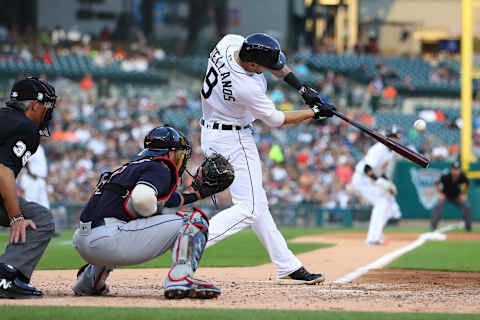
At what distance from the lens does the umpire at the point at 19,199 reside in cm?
520

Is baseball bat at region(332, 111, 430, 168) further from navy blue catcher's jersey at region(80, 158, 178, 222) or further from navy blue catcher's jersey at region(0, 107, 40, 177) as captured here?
navy blue catcher's jersey at region(0, 107, 40, 177)

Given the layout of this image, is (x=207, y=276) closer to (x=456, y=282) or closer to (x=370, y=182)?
(x=456, y=282)

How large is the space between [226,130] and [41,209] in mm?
1705

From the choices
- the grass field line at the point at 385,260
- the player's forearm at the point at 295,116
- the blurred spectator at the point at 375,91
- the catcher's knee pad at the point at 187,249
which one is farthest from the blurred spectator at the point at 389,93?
the catcher's knee pad at the point at 187,249

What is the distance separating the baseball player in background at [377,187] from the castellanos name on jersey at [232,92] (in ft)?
21.2

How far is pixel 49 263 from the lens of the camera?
9.27 meters

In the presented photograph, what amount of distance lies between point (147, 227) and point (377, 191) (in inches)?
347

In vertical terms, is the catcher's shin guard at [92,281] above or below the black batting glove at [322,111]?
below

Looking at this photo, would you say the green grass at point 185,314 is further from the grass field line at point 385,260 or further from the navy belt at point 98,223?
the grass field line at point 385,260

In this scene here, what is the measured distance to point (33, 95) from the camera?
5.41 metres

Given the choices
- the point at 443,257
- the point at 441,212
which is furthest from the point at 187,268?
the point at 441,212

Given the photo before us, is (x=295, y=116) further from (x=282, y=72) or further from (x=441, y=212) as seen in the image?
(x=441, y=212)

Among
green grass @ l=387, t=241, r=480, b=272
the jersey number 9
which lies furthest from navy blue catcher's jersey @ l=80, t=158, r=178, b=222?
green grass @ l=387, t=241, r=480, b=272

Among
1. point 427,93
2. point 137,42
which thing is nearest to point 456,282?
point 427,93
